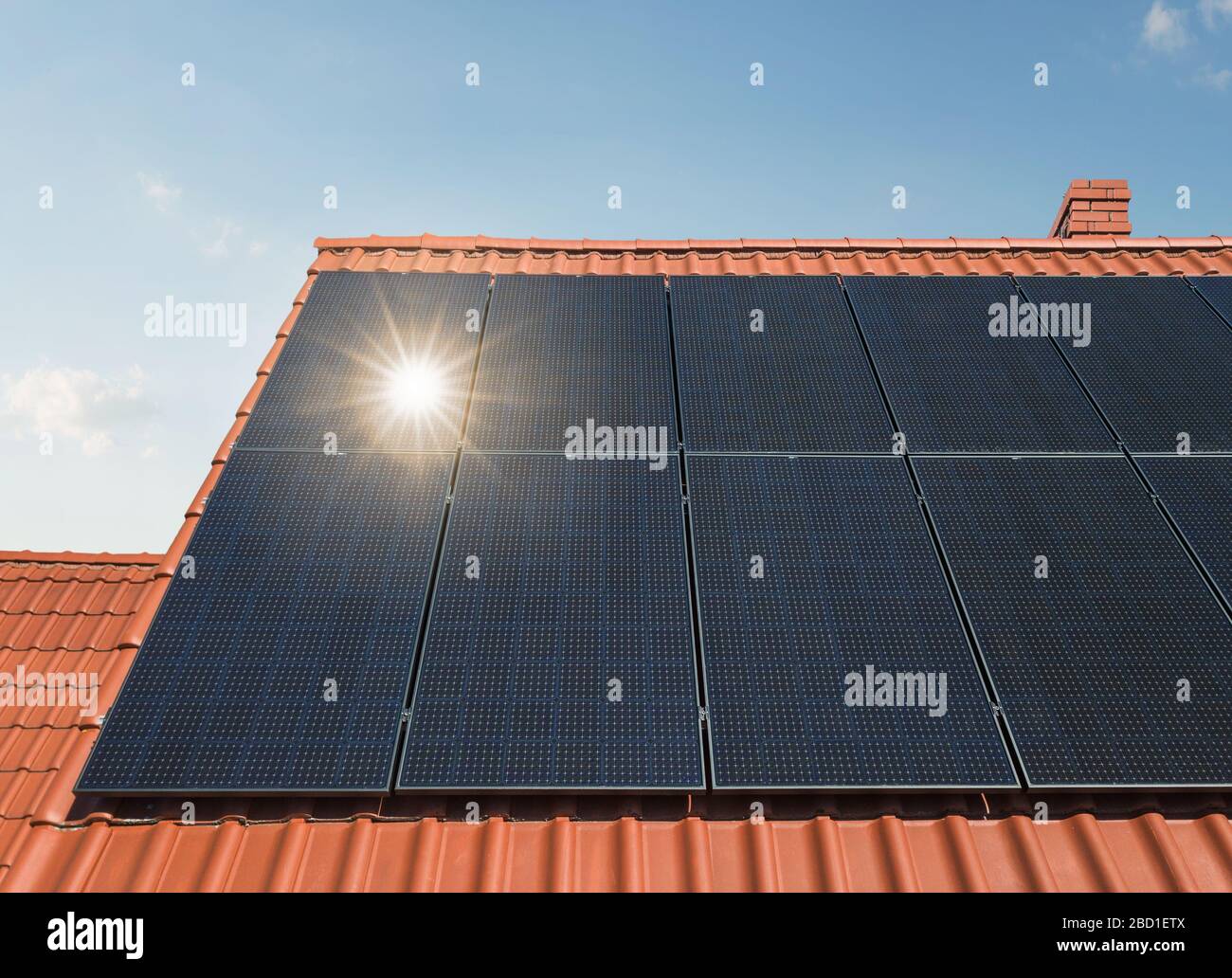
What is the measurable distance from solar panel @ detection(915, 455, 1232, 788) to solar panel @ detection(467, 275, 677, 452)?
2919 mm

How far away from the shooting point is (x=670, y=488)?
6891 millimetres

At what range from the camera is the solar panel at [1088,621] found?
17.7 ft

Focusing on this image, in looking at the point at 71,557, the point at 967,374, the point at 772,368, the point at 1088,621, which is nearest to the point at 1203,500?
the point at 1088,621

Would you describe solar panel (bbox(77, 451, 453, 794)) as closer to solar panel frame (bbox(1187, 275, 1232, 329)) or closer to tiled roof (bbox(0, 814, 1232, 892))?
tiled roof (bbox(0, 814, 1232, 892))

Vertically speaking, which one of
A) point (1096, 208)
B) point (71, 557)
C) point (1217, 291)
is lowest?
point (71, 557)

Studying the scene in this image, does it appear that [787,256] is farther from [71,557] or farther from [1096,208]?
[71,557]

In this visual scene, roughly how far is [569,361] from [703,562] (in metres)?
2.97

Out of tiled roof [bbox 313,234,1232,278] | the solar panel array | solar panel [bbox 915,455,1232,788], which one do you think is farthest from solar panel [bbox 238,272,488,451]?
solar panel [bbox 915,455,1232,788]

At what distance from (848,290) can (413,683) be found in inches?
277

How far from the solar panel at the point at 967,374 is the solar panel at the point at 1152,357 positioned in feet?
1.18

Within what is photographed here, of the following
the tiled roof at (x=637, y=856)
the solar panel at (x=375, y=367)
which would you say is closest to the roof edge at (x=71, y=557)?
the solar panel at (x=375, y=367)

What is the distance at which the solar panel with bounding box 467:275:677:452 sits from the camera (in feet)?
24.5

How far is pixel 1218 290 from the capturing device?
964 centimetres

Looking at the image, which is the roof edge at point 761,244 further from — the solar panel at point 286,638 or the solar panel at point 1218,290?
the solar panel at point 286,638
